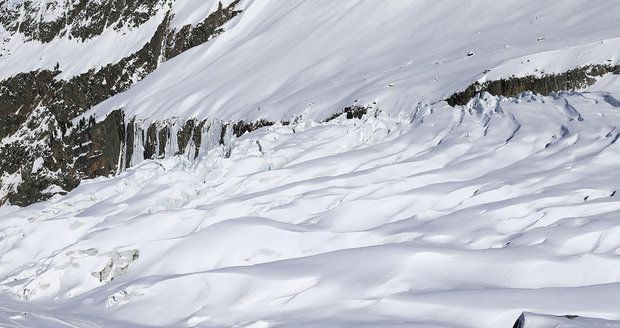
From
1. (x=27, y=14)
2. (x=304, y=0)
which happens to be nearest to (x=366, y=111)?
(x=304, y=0)

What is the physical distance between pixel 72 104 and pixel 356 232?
5485cm

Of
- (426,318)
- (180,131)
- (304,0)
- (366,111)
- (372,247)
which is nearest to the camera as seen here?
(426,318)

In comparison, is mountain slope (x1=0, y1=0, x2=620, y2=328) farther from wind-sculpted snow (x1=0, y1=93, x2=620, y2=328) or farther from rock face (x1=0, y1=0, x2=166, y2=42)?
rock face (x1=0, y1=0, x2=166, y2=42)

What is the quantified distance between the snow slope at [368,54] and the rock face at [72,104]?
3.54 meters

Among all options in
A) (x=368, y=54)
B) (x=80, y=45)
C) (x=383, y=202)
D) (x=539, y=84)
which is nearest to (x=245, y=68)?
(x=368, y=54)

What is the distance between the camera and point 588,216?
8570mm

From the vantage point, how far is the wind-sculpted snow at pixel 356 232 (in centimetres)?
719

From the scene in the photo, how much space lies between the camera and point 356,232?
959cm

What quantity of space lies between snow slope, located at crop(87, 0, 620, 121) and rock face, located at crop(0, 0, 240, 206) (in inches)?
139

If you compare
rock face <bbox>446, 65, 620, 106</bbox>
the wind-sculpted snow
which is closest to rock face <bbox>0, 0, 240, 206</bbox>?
rock face <bbox>446, 65, 620, 106</bbox>

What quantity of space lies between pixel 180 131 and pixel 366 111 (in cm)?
1414

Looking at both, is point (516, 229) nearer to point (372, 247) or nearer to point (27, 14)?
point (372, 247)

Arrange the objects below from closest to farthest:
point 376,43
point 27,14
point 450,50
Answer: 1. point 450,50
2. point 376,43
3. point 27,14

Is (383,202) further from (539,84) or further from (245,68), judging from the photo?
(245,68)
